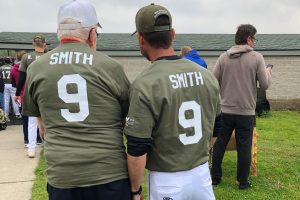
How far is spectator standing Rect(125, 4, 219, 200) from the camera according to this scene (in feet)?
7.73

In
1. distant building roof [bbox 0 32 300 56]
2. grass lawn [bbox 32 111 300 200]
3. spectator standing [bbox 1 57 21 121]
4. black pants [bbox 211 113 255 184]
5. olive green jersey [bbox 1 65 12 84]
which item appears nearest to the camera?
black pants [bbox 211 113 255 184]

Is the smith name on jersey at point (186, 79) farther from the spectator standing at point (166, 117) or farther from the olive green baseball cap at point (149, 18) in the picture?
the olive green baseball cap at point (149, 18)

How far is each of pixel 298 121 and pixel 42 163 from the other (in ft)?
25.9

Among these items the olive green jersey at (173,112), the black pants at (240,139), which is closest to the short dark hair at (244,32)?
A: the black pants at (240,139)

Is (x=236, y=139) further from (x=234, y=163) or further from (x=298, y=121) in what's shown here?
(x=298, y=121)

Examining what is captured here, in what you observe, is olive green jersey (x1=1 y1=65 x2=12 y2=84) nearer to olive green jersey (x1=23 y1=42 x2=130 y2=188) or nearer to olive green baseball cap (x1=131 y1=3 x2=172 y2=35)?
olive green jersey (x1=23 y1=42 x2=130 y2=188)

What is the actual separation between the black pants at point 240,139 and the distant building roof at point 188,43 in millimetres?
8671

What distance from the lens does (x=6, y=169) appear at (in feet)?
21.1

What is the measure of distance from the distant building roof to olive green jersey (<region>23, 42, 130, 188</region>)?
10.9 meters

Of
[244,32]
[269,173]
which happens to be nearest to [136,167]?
[244,32]

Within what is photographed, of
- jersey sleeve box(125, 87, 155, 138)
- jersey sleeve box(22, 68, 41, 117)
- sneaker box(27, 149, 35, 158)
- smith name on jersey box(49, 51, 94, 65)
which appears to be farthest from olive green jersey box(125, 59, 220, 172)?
sneaker box(27, 149, 35, 158)

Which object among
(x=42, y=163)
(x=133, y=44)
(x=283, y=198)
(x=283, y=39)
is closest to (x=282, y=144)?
(x=283, y=198)

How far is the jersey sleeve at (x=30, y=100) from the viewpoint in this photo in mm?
2516

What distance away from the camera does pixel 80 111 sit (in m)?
2.38
